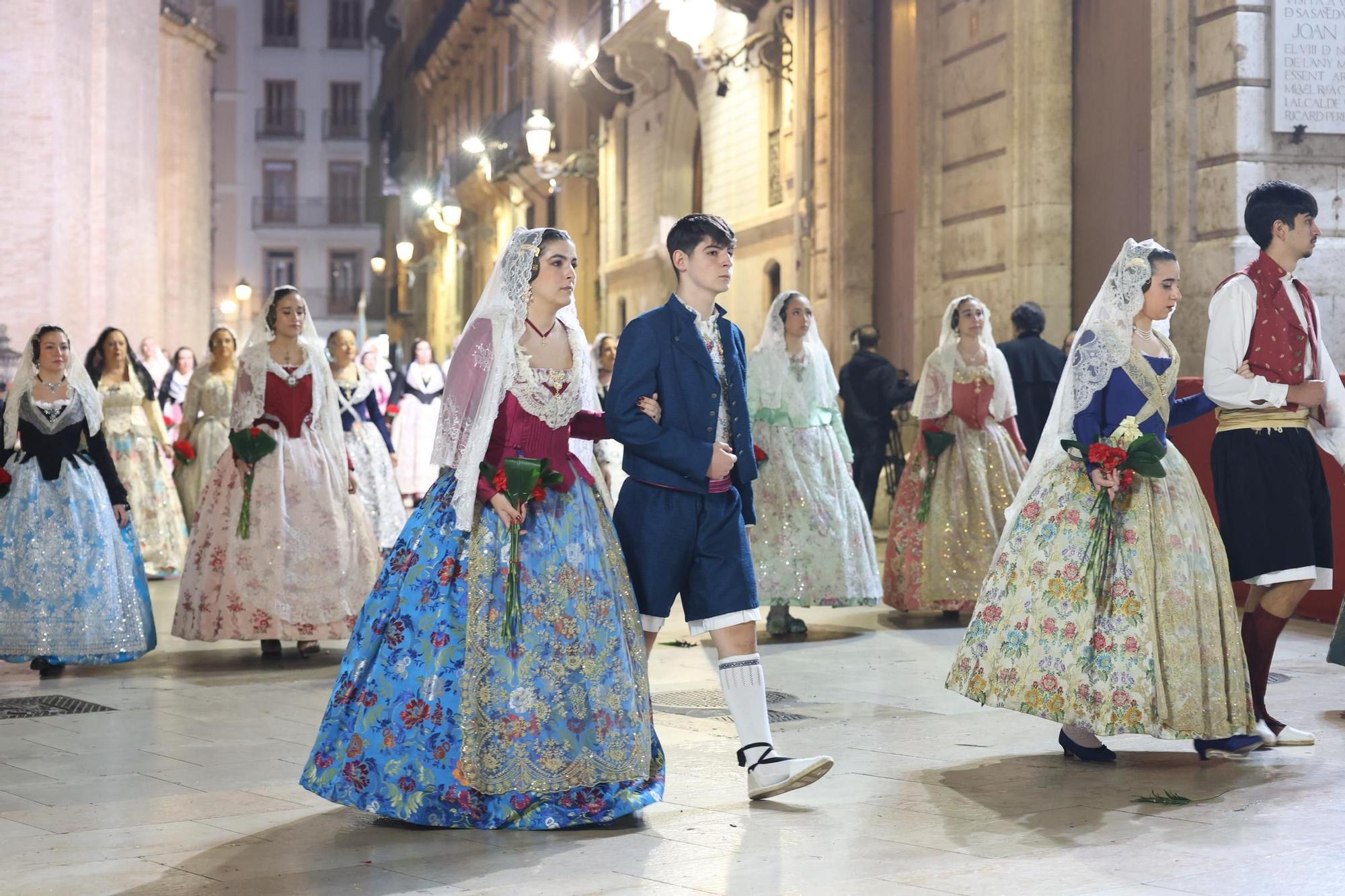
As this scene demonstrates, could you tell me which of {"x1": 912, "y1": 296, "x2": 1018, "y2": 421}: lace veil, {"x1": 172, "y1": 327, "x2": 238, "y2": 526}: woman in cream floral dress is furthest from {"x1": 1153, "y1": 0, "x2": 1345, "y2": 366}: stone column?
{"x1": 172, "y1": 327, "x2": 238, "y2": 526}: woman in cream floral dress

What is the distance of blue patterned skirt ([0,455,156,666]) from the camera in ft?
28.1

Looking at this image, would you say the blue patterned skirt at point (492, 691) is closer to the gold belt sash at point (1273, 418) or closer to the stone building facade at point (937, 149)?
the gold belt sash at point (1273, 418)

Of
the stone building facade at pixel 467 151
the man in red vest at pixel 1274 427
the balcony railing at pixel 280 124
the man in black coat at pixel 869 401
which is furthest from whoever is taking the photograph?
the balcony railing at pixel 280 124

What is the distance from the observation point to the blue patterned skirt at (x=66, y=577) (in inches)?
337

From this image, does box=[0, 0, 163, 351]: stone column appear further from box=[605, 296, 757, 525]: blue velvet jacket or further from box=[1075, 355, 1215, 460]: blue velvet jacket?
box=[1075, 355, 1215, 460]: blue velvet jacket

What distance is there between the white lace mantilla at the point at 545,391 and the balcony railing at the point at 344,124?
199ft

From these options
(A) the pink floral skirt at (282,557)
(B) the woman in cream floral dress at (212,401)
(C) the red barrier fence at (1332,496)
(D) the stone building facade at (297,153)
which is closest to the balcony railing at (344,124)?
(D) the stone building facade at (297,153)

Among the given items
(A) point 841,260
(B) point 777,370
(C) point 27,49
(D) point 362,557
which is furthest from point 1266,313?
(C) point 27,49

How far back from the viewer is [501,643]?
5.25 meters

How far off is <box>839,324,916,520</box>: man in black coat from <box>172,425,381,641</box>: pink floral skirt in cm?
534

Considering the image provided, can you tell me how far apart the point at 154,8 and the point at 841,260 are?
42.6 feet

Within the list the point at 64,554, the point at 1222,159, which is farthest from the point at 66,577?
the point at 1222,159

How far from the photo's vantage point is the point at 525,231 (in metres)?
5.66

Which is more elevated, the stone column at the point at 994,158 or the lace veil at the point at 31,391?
the stone column at the point at 994,158
